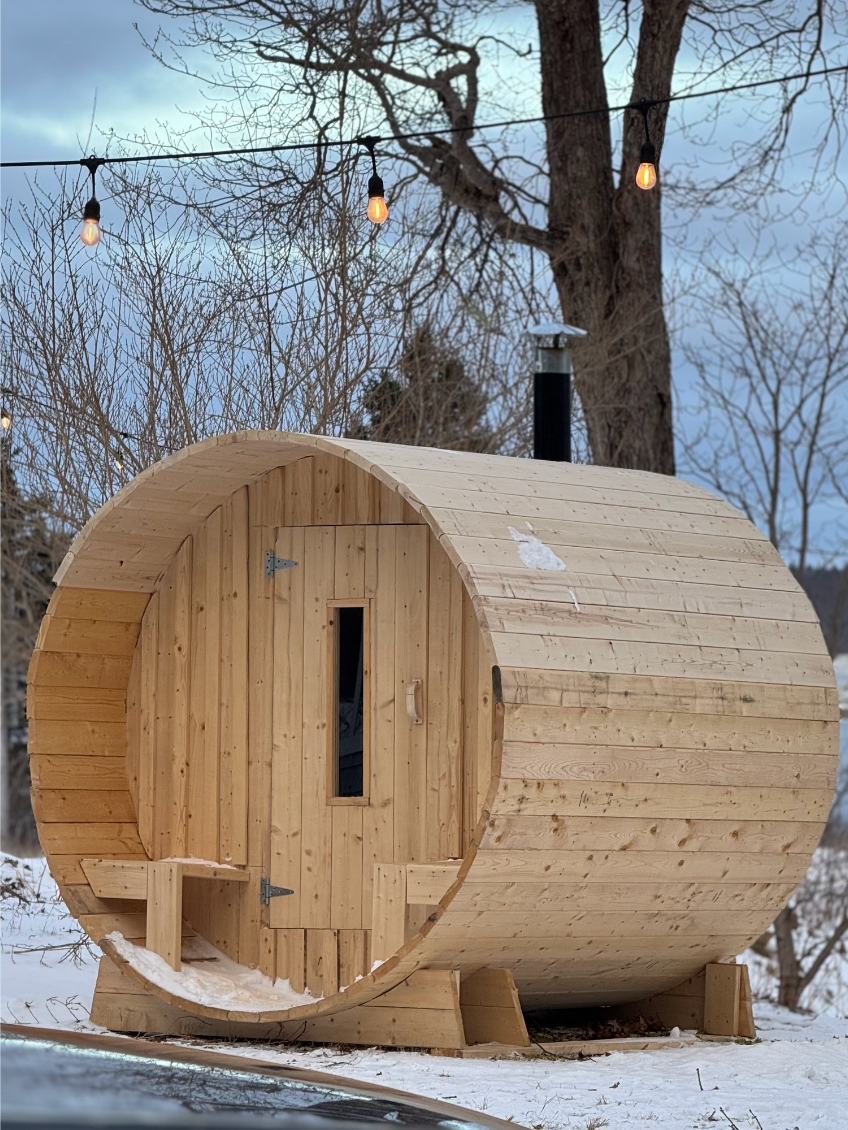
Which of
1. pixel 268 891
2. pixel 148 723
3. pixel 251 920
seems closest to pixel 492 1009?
pixel 268 891

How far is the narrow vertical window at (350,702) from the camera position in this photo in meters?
8.38

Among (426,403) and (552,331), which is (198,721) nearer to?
(552,331)

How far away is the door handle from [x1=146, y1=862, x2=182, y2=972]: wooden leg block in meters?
1.37

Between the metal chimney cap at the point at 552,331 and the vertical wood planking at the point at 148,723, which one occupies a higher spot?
the metal chimney cap at the point at 552,331

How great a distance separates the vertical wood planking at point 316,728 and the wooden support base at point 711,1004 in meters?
1.77

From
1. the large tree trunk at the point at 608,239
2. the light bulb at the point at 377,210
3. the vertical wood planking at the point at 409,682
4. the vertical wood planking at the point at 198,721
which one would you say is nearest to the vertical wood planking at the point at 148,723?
the vertical wood planking at the point at 198,721

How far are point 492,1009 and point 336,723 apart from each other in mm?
1646

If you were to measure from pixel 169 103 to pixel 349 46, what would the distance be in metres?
2.51

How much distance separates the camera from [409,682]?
820 cm

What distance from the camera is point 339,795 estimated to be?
8.44 meters

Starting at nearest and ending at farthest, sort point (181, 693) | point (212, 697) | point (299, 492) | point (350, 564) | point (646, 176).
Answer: point (350, 564) < point (299, 492) < point (212, 697) < point (181, 693) < point (646, 176)

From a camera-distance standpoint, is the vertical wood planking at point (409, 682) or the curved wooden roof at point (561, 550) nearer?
the curved wooden roof at point (561, 550)

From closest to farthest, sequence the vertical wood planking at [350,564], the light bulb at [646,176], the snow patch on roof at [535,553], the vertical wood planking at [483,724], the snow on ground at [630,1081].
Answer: the snow on ground at [630,1081] < the snow patch on roof at [535,553] < the vertical wood planking at [483,724] < the vertical wood planking at [350,564] < the light bulb at [646,176]

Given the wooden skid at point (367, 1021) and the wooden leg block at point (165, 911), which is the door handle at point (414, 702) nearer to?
the wooden skid at point (367, 1021)
